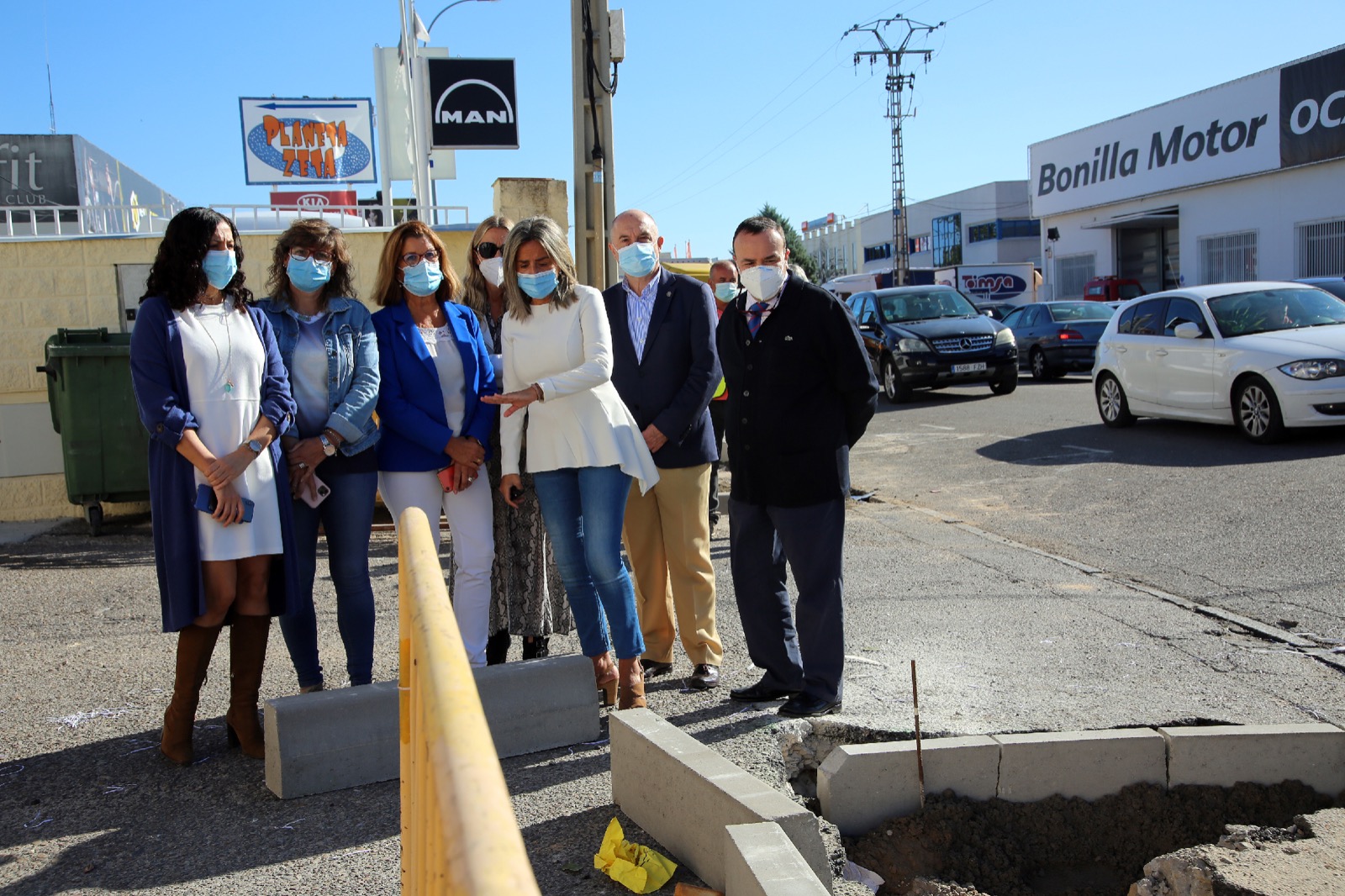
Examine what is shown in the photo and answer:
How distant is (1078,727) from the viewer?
4.16 meters

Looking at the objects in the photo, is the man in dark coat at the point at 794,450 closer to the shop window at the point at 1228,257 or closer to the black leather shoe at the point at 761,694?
the black leather shoe at the point at 761,694

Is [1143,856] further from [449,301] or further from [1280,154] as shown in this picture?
[1280,154]

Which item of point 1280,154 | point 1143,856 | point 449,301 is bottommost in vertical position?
point 1143,856

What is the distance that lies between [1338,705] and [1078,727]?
1.08 m

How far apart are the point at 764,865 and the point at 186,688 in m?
2.51

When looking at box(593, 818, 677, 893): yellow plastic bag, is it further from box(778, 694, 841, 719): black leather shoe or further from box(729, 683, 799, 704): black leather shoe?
box(729, 683, 799, 704): black leather shoe

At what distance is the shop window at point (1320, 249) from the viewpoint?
2808cm

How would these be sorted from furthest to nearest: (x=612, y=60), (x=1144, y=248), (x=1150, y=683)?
(x=1144, y=248)
(x=612, y=60)
(x=1150, y=683)

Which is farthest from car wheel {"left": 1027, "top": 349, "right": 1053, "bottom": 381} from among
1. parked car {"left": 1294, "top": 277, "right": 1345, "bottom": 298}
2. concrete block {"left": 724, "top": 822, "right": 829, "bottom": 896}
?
concrete block {"left": 724, "top": 822, "right": 829, "bottom": 896}

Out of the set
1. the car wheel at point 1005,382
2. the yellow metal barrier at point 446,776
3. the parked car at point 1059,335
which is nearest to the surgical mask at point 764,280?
the yellow metal barrier at point 446,776

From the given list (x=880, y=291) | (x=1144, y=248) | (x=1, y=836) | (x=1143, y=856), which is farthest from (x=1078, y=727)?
(x=1144, y=248)

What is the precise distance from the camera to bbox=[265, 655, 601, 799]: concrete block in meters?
3.90

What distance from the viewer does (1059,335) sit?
836 inches

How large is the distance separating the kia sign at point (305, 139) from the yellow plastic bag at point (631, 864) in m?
13.5
